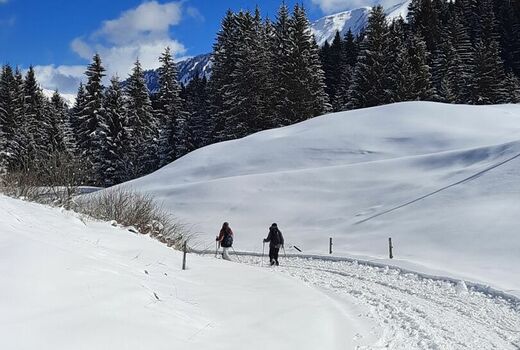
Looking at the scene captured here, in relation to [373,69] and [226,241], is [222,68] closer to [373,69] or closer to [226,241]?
[373,69]

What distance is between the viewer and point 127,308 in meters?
5.04

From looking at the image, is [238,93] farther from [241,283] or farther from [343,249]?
[241,283]

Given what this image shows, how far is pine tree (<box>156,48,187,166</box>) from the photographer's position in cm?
5278

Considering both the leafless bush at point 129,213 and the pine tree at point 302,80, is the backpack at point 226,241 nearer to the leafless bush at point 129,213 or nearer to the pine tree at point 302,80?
the leafless bush at point 129,213

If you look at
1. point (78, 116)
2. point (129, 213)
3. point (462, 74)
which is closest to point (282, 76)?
point (462, 74)

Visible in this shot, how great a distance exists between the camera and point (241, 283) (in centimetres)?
1006

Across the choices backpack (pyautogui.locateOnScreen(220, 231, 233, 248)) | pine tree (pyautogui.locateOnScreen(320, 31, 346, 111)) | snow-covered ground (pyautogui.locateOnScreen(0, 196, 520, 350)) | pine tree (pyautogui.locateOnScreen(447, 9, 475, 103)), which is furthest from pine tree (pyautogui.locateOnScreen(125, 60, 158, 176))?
snow-covered ground (pyautogui.locateOnScreen(0, 196, 520, 350))

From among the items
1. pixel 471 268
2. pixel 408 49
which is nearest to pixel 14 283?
pixel 471 268

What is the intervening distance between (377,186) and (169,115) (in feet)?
113

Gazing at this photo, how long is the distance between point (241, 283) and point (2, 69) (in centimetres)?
5902

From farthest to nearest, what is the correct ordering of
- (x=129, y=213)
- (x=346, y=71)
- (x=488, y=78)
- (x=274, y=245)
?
(x=346, y=71), (x=488, y=78), (x=274, y=245), (x=129, y=213)

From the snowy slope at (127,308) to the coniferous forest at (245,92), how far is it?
4061cm

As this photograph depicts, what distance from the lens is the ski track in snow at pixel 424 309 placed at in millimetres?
7062

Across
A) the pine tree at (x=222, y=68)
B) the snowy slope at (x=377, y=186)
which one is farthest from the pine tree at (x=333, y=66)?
the snowy slope at (x=377, y=186)
